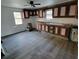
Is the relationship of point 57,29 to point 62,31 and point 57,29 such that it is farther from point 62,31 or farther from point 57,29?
point 62,31

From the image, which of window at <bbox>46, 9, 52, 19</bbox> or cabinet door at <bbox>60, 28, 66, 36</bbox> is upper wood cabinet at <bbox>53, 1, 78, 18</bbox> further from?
cabinet door at <bbox>60, 28, 66, 36</bbox>

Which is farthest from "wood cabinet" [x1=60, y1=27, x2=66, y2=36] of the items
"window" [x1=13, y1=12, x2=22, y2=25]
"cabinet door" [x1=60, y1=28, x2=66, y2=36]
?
"window" [x1=13, y1=12, x2=22, y2=25]

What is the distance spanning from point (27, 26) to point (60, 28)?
3.93 metres

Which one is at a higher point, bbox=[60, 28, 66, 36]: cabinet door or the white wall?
the white wall

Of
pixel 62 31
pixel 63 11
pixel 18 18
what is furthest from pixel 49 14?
pixel 18 18

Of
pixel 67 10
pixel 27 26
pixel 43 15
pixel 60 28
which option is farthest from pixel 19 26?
pixel 67 10

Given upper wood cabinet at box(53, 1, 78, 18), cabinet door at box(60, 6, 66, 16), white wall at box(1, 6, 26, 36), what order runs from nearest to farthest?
upper wood cabinet at box(53, 1, 78, 18) → cabinet door at box(60, 6, 66, 16) → white wall at box(1, 6, 26, 36)

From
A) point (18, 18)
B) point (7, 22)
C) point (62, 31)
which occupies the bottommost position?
point (62, 31)

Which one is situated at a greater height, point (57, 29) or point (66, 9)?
point (66, 9)

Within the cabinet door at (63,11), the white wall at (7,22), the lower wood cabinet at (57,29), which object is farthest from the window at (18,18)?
the cabinet door at (63,11)

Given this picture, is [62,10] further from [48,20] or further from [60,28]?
[48,20]

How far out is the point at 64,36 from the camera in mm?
4762

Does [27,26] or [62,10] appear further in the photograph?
[27,26]

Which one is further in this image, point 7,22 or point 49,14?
point 49,14
